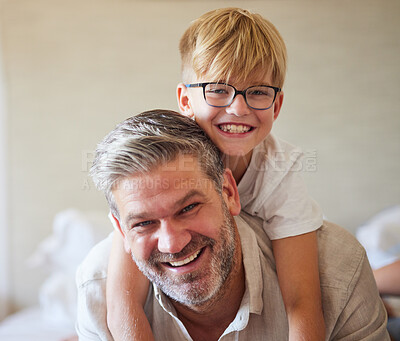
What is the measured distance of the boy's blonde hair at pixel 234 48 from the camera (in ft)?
3.78

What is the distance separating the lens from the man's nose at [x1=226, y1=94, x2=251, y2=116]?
1147mm

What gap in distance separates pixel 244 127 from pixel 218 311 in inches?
20.0

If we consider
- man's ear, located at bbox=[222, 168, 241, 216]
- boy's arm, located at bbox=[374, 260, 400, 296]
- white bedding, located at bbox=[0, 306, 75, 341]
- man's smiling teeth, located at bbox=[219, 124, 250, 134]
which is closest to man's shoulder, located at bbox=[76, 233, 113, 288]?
man's ear, located at bbox=[222, 168, 241, 216]

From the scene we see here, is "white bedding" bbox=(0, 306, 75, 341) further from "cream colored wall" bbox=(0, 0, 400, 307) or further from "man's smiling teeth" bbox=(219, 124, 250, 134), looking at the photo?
"man's smiling teeth" bbox=(219, 124, 250, 134)

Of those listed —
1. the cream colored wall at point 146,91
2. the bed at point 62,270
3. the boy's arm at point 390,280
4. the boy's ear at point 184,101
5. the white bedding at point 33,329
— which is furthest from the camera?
the cream colored wall at point 146,91

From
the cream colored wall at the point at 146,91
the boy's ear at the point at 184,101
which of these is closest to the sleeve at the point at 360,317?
the boy's ear at the point at 184,101

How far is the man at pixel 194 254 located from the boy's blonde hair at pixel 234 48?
0.17 meters

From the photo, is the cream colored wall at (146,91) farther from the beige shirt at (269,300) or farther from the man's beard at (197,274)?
the man's beard at (197,274)

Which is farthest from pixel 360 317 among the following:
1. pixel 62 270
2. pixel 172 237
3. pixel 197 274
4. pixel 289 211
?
pixel 62 270

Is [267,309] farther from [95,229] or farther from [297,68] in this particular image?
[297,68]

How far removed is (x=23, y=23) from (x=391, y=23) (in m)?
2.08

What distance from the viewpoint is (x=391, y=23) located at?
2.32 meters

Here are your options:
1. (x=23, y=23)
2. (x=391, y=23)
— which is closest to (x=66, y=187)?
(x=23, y=23)

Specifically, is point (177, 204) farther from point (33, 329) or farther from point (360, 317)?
point (33, 329)
